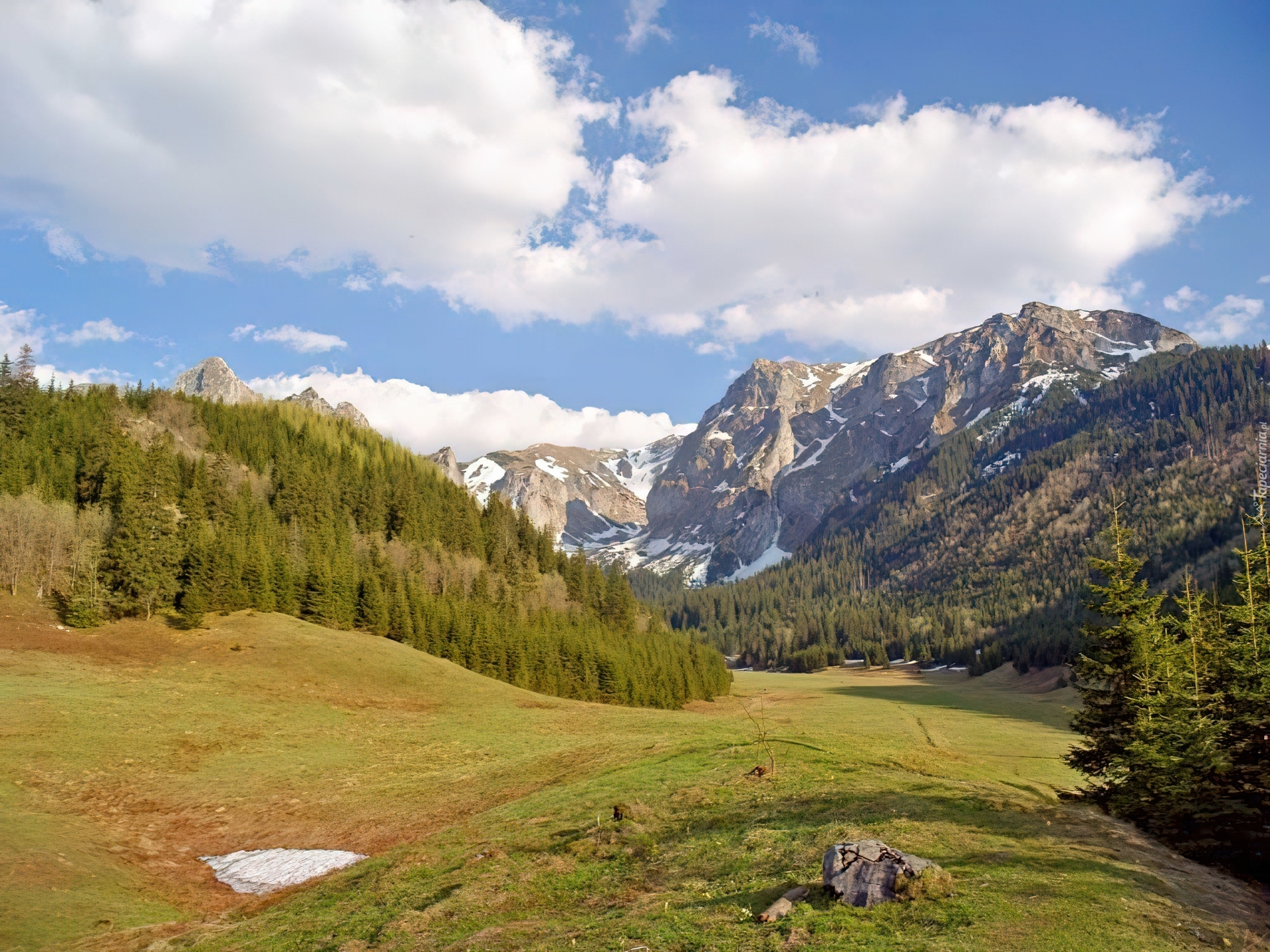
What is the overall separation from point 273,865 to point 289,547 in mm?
71969

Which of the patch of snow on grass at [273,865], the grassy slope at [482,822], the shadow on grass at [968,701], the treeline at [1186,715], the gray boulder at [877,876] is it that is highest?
the treeline at [1186,715]

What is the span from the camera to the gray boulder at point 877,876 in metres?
16.2

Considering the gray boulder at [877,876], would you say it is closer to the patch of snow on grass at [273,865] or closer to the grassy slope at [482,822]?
the grassy slope at [482,822]

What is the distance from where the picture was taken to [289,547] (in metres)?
92.1

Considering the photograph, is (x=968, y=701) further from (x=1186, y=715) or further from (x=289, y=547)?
(x=289, y=547)

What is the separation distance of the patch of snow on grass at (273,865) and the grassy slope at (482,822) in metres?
0.83

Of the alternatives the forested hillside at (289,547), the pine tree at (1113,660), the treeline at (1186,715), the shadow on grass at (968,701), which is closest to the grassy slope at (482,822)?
the treeline at (1186,715)

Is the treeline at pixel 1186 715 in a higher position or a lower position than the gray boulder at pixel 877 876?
higher

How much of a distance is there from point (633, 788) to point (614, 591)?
102822mm

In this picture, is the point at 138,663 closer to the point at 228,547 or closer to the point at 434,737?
the point at 228,547

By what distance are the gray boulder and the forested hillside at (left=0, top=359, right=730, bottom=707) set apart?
66.5 meters

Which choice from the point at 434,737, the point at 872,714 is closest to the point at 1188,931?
the point at 434,737

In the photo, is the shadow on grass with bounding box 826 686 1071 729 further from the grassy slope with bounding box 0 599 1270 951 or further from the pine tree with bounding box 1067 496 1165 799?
the pine tree with bounding box 1067 496 1165 799

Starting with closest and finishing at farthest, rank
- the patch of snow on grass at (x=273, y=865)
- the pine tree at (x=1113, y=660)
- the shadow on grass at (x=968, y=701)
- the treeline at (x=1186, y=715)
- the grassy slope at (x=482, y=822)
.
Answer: the grassy slope at (x=482, y=822)
the treeline at (x=1186, y=715)
the patch of snow on grass at (x=273, y=865)
the pine tree at (x=1113, y=660)
the shadow on grass at (x=968, y=701)
